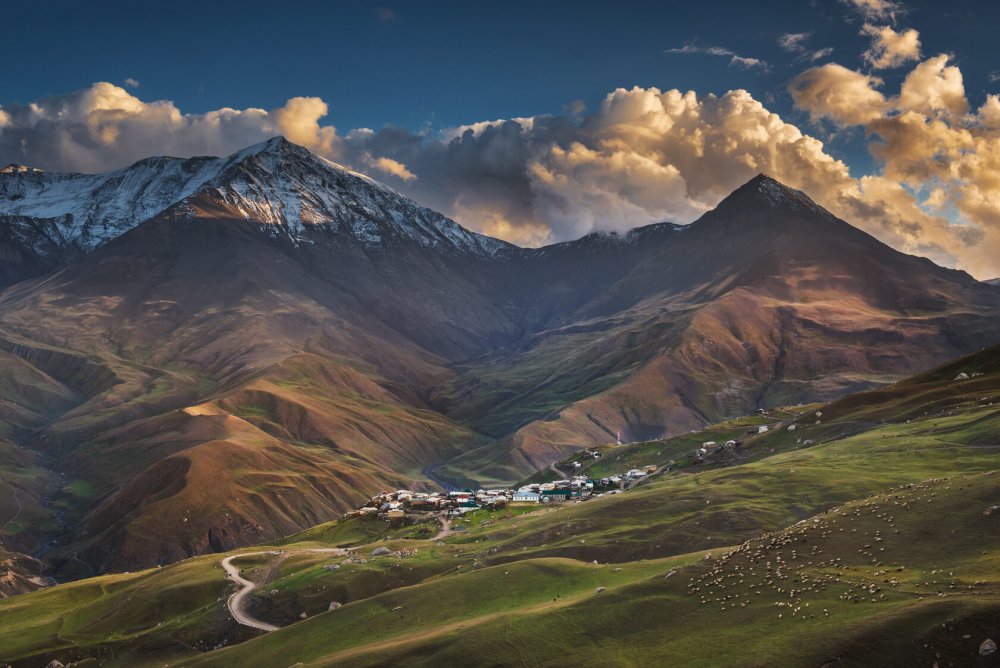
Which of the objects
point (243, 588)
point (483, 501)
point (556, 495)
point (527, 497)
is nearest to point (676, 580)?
point (243, 588)

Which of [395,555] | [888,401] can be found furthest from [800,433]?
[395,555]

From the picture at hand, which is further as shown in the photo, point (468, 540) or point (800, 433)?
point (800, 433)

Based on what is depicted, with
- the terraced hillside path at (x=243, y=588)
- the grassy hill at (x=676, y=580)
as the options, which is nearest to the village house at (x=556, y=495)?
the grassy hill at (x=676, y=580)

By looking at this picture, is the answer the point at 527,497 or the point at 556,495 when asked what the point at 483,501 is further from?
the point at 556,495

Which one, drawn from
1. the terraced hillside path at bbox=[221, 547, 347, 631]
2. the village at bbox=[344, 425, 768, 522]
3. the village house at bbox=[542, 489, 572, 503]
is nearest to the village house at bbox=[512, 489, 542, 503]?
the village at bbox=[344, 425, 768, 522]

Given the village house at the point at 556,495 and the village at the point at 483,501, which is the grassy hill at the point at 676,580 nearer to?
the village at the point at 483,501

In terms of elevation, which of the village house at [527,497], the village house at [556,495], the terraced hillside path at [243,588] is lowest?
the village house at [556,495]

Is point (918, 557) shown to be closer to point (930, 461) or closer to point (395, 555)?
point (930, 461)

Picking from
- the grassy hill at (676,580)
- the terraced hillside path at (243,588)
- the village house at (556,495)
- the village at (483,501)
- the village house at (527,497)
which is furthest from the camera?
the village house at (556,495)

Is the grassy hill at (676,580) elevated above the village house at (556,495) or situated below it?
above
